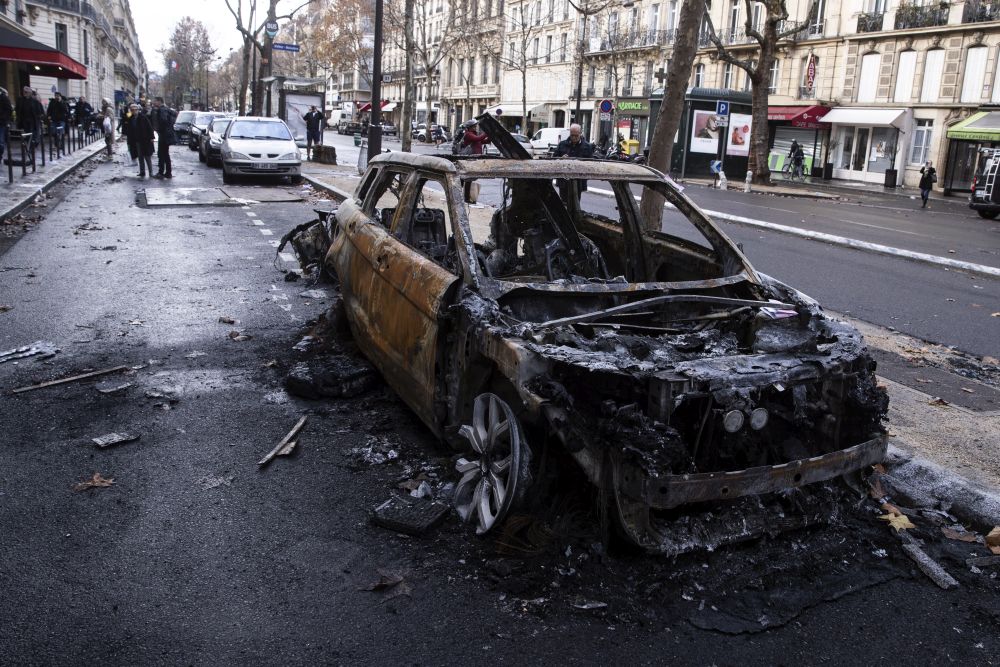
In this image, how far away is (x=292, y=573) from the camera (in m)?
3.50

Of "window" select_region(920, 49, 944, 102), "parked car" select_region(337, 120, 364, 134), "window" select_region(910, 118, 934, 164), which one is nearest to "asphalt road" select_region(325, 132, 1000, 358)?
"window" select_region(910, 118, 934, 164)

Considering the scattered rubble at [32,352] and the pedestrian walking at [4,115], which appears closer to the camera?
the scattered rubble at [32,352]

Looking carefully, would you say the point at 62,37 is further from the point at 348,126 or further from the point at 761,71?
the point at 761,71

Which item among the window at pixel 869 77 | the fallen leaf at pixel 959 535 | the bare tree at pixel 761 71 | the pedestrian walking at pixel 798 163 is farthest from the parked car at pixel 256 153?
the window at pixel 869 77

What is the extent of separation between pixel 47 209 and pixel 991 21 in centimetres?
3604

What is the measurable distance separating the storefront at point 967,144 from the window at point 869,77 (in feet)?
17.9

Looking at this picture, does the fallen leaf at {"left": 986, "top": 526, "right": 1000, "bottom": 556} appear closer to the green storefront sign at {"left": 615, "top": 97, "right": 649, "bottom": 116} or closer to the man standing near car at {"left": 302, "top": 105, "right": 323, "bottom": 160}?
the man standing near car at {"left": 302, "top": 105, "right": 323, "bottom": 160}

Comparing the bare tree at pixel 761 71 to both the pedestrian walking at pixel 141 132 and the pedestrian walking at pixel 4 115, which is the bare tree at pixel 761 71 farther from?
the pedestrian walking at pixel 4 115

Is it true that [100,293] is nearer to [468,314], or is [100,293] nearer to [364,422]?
[364,422]

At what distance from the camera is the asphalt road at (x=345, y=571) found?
3.04 metres

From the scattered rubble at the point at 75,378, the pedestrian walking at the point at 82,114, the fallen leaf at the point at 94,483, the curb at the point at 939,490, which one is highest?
the pedestrian walking at the point at 82,114

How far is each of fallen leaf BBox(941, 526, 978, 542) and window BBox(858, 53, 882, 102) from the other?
41.6m

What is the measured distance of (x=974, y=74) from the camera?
118ft

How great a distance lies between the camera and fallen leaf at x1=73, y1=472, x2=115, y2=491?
4230 mm
